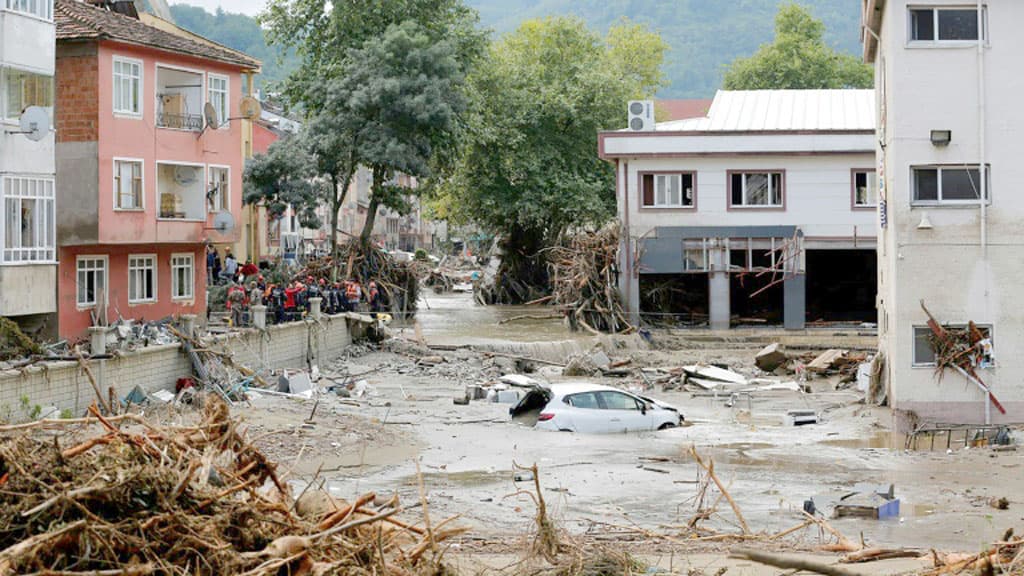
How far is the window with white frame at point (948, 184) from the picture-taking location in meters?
27.3

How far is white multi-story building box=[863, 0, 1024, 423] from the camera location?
27.1 m

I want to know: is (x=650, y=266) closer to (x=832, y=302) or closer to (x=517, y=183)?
(x=832, y=302)

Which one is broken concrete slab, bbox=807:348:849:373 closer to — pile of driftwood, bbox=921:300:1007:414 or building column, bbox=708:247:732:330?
building column, bbox=708:247:732:330

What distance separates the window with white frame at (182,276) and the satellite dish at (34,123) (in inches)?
342

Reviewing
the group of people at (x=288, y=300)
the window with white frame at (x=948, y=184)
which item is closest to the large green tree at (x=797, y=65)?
the group of people at (x=288, y=300)

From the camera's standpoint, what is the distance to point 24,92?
31.4 meters

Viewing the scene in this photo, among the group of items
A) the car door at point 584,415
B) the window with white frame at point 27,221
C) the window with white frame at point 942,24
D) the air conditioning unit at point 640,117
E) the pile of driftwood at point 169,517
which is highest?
the air conditioning unit at point 640,117

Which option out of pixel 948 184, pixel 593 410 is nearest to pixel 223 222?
pixel 593 410

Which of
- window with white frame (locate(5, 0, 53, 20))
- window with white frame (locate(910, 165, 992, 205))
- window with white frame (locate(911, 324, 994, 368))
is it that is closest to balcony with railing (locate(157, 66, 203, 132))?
window with white frame (locate(5, 0, 53, 20))

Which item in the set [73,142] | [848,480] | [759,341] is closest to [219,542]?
[848,480]

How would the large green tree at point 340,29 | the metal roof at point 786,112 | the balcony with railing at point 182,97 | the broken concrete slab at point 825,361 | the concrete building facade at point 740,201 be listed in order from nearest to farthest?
1. the broken concrete slab at point 825,361
2. the balcony with railing at point 182,97
3. the concrete building facade at point 740,201
4. the metal roof at point 786,112
5. the large green tree at point 340,29

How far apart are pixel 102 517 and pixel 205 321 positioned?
3064 cm

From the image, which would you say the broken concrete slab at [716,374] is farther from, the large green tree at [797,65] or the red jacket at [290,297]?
the large green tree at [797,65]

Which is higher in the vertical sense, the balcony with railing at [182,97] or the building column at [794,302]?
the balcony with railing at [182,97]
